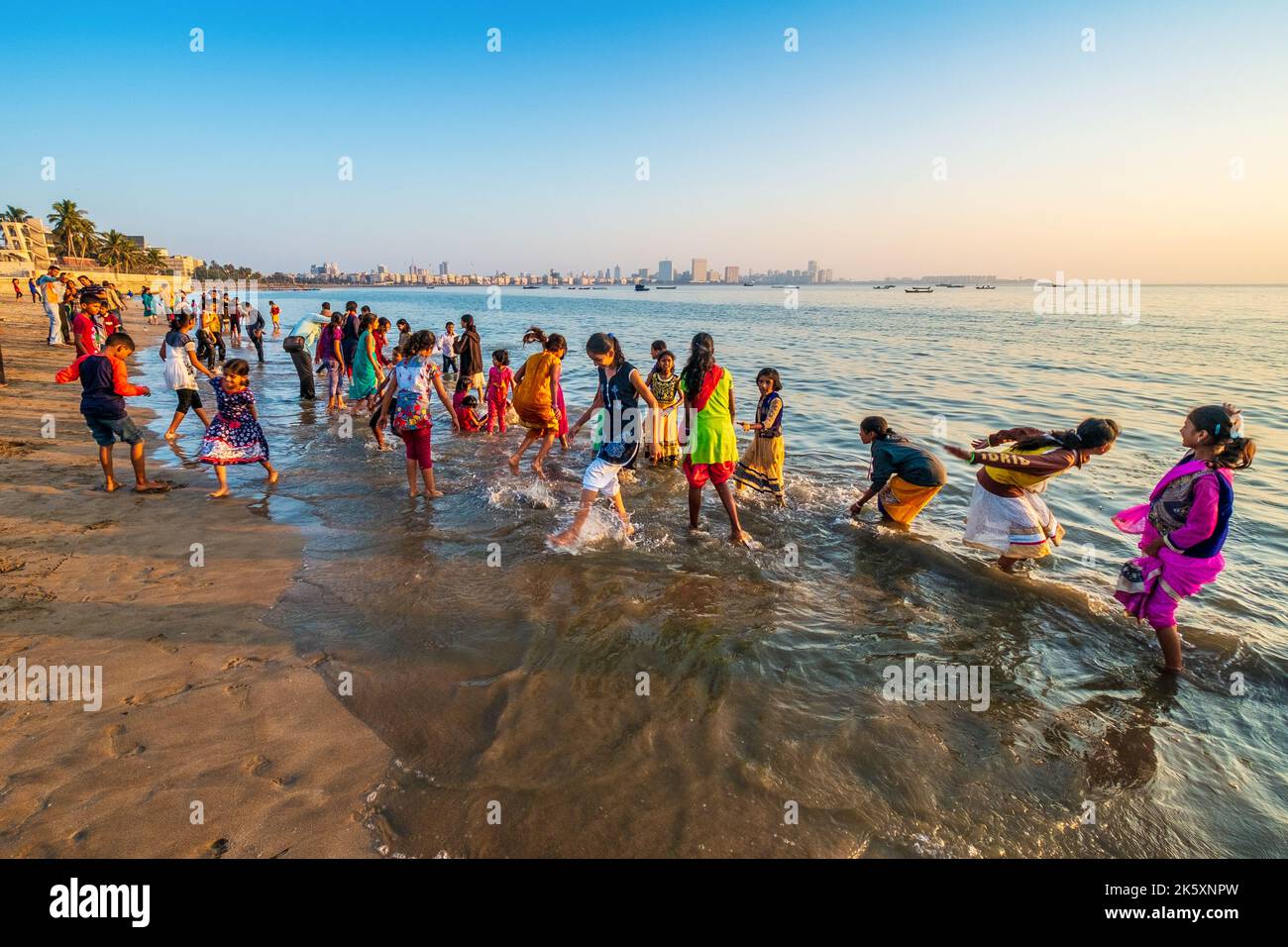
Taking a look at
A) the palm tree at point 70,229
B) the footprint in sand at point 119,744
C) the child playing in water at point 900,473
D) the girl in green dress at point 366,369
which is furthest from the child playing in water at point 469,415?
the palm tree at point 70,229

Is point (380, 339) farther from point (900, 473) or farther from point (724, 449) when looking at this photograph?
point (900, 473)

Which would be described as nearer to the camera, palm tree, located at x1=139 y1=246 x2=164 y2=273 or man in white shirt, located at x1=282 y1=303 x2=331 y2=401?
man in white shirt, located at x1=282 y1=303 x2=331 y2=401

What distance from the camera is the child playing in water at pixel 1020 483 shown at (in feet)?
16.9

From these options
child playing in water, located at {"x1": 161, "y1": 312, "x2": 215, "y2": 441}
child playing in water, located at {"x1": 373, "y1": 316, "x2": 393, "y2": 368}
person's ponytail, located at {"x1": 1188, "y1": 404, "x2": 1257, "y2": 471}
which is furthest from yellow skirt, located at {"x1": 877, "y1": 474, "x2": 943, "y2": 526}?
child playing in water, located at {"x1": 161, "y1": 312, "x2": 215, "y2": 441}

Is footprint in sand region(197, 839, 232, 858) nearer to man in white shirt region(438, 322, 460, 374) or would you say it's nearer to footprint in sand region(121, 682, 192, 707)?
footprint in sand region(121, 682, 192, 707)

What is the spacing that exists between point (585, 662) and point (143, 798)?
2463 millimetres

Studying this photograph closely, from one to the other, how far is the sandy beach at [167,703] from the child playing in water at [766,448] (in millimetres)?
5369

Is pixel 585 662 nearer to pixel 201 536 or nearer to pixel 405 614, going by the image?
pixel 405 614

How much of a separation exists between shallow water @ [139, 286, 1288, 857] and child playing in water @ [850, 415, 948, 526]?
329mm

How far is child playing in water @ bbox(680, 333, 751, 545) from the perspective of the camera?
626 cm

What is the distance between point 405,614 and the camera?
4742mm

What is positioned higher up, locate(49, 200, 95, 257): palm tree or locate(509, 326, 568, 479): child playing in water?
locate(49, 200, 95, 257): palm tree
